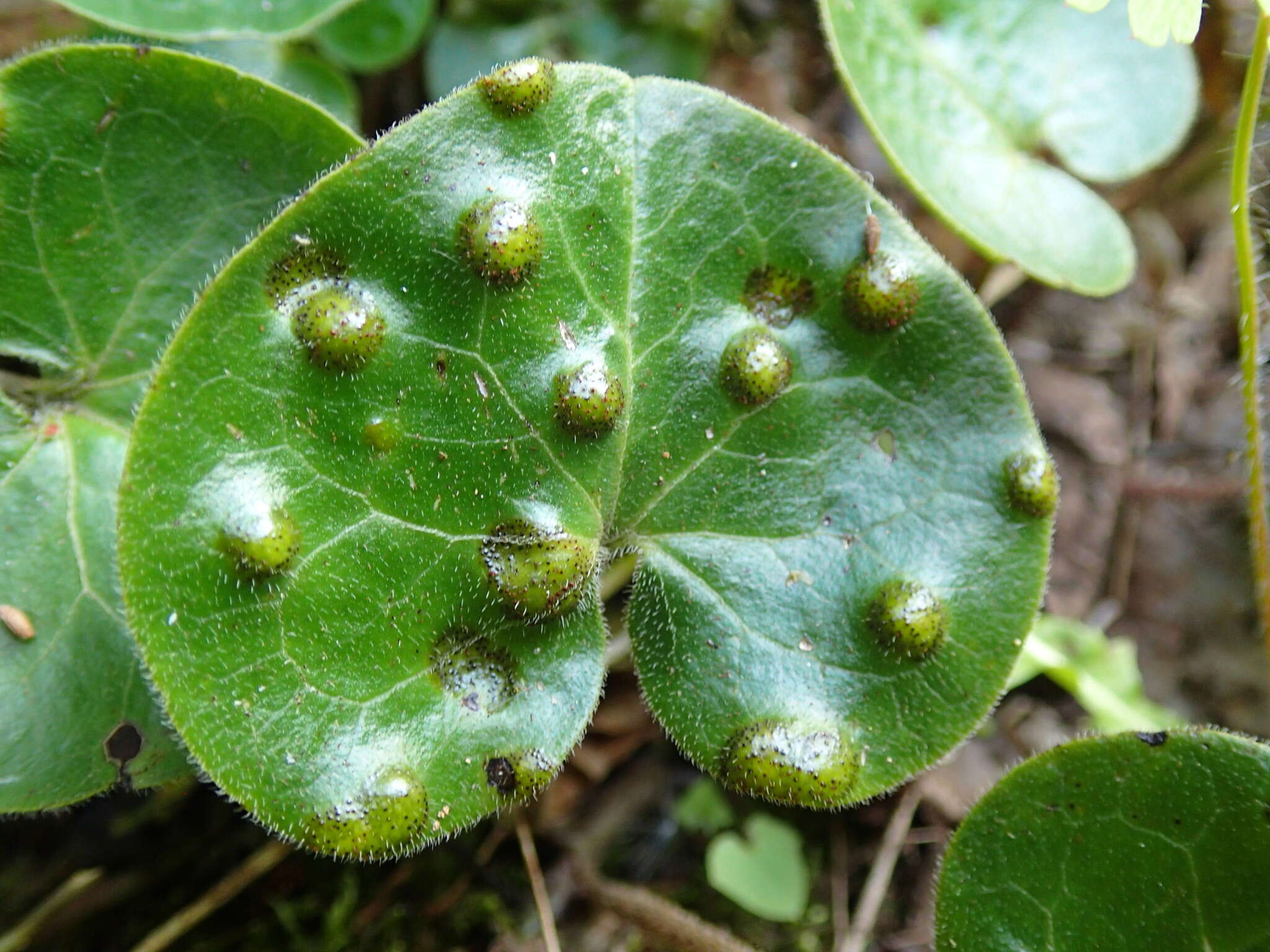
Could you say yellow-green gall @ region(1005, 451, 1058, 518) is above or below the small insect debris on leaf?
above

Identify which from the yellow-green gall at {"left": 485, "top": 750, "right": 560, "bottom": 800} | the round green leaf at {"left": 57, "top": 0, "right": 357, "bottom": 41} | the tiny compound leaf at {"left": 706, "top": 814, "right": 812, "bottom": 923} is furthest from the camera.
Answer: the tiny compound leaf at {"left": 706, "top": 814, "right": 812, "bottom": 923}

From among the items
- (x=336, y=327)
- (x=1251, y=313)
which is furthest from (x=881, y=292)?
(x=336, y=327)

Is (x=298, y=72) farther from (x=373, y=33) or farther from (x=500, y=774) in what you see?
(x=500, y=774)

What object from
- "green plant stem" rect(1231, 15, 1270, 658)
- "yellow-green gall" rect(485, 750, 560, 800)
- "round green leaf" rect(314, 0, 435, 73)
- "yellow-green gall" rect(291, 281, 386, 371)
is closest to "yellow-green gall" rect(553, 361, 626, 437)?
"yellow-green gall" rect(291, 281, 386, 371)

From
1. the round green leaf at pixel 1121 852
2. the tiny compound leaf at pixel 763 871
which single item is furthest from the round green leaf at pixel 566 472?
the tiny compound leaf at pixel 763 871

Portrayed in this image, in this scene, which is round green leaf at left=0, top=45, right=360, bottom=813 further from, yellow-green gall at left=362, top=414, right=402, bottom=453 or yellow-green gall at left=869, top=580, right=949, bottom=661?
yellow-green gall at left=869, top=580, right=949, bottom=661

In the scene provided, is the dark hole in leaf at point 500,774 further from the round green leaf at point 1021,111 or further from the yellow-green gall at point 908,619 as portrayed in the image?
the round green leaf at point 1021,111
